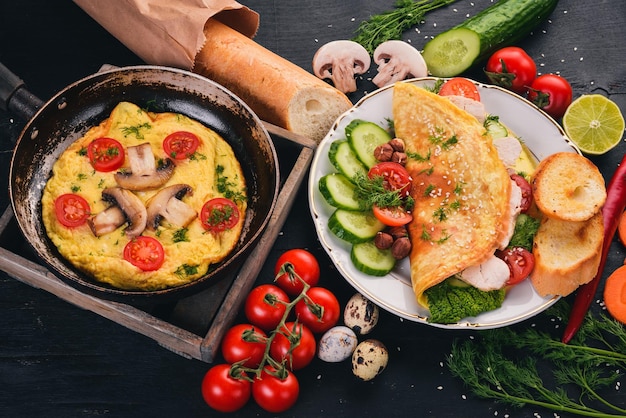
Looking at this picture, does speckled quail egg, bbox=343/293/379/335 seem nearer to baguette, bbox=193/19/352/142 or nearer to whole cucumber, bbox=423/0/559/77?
baguette, bbox=193/19/352/142

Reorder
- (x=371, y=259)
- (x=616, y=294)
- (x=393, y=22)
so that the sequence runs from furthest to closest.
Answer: (x=393, y=22), (x=616, y=294), (x=371, y=259)

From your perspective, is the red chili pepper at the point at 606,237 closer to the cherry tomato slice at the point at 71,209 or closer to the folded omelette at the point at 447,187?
the folded omelette at the point at 447,187

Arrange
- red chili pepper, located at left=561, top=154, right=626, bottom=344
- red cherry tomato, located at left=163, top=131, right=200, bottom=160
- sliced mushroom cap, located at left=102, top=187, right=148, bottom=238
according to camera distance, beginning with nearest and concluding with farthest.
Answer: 1. sliced mushroom cap, located at left=102, top=187, right=148, bottom=238
2. red cherry tomato, located at left=163, top=131, right=200, bottom=160
3. red chili pepper, located at left=561, top=154, right=626, bottom=344

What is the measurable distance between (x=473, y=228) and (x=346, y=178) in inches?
40.6

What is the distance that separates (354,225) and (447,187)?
2.59ft

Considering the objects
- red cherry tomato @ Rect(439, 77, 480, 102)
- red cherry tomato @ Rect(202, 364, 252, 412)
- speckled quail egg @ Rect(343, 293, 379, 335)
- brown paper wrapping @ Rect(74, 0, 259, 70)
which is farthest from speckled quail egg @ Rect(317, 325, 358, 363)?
brown paper wrapping @ Rect(74, 0, 259, 70)

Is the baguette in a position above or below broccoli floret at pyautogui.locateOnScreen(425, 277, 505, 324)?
above

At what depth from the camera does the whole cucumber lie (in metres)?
6.07

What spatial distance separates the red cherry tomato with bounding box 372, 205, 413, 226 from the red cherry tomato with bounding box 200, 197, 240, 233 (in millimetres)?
1081

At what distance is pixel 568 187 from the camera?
5250 mm

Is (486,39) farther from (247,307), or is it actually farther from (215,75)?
(247,307)

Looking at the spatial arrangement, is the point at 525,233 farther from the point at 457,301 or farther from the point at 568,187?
the point at 457,301

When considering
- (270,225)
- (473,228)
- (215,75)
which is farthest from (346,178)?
(215,75)

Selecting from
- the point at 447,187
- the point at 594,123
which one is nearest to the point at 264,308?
the point at 447,187
